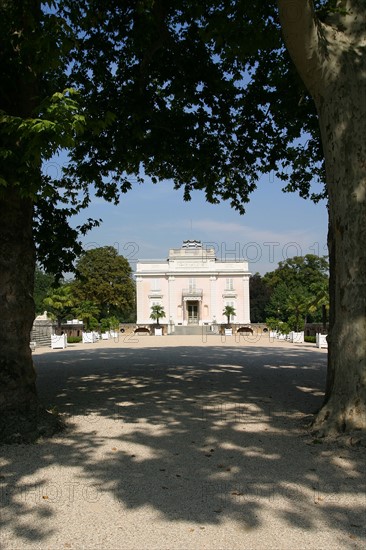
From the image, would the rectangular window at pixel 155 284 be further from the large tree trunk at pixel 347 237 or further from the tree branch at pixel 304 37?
the tree branch at pixel 304 37

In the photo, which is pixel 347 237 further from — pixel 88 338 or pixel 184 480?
pixel 88 338

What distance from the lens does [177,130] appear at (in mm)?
10445

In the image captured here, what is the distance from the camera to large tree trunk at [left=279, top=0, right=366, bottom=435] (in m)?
5.87

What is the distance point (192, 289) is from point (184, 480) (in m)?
64.7

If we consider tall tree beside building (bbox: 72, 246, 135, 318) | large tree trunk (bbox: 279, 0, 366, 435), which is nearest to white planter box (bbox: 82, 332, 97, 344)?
tall tree beside building (bbox: 72, 246, 135, 318)

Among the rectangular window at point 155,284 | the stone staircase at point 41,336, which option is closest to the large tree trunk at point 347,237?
the stone staircase at point 41,336

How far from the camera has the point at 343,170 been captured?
614cm

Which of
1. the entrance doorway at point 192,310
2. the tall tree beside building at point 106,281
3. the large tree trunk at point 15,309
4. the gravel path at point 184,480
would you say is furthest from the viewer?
the entrance doorway at point 192,310

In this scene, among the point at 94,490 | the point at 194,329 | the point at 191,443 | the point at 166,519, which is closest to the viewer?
the point at 166,519

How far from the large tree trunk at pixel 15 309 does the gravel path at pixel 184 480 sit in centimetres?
82

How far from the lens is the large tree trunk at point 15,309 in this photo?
257 inches

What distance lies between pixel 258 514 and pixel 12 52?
19.6ft

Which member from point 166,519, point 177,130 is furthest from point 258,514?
point 177,130

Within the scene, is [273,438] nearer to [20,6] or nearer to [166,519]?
[166,519]
